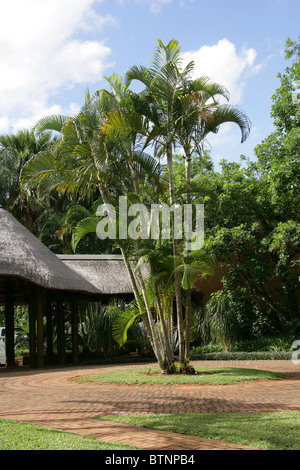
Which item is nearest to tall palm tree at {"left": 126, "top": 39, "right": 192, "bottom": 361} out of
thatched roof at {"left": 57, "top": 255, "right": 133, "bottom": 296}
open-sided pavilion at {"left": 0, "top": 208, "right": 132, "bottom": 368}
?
open-sided pavilion at {"left": 0, "top": 208, "right": 132, "bottom": 368}

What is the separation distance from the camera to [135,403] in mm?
7320

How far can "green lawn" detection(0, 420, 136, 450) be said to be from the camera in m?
4.27

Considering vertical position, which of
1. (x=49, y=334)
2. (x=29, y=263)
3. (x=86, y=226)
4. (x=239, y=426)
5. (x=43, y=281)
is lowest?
(x=49, y=334)

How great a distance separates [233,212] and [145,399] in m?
10.6

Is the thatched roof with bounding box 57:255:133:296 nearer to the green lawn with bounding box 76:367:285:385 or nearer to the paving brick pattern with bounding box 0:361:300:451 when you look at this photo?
the green lawn with bounding box 76:367:285:385

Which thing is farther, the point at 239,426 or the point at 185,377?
the point at 185,377

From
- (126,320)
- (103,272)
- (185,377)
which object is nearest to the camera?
(185,377)

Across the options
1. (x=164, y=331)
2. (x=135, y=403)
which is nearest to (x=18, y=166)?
(x=164, y=331)

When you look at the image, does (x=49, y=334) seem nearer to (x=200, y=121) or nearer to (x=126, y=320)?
(x=126, y=320)

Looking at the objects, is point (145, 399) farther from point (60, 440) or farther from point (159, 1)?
point (159, 1)

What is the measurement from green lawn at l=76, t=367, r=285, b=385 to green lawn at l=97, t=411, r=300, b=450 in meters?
3.34

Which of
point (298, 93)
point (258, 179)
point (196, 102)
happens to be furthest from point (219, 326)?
point (196, 102)

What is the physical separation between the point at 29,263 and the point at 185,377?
6.22m

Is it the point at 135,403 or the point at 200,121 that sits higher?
the point at 200,121
